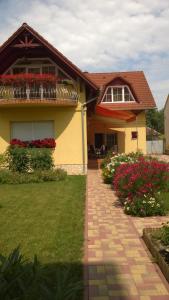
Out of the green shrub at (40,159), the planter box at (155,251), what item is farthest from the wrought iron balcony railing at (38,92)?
the planter box at (155,251)

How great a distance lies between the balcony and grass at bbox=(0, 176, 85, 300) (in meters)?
5.46

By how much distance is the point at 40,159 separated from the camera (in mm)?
18406

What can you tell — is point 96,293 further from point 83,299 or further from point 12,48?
point 12,48

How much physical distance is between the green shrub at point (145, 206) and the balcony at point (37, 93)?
1014cm

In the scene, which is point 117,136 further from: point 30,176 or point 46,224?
point 46,224

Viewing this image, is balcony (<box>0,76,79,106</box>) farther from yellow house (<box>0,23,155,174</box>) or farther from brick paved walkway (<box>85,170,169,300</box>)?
brick paved walkway (<box>85,170,169,300</box>)

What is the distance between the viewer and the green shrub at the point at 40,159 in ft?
60.1

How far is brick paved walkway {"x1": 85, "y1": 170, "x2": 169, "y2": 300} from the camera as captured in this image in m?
5.14

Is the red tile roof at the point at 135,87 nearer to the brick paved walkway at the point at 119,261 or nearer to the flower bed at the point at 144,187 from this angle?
the flower bed at the point at 144,187

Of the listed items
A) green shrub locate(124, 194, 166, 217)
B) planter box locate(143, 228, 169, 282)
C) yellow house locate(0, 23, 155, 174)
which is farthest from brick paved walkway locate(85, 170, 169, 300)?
yellow house locate(0, 23, 155, 174)

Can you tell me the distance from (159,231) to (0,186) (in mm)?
10062

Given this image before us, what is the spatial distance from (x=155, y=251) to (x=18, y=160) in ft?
41.8

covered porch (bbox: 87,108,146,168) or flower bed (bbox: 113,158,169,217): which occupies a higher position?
covered porch (bbox: 87,108,146,168)

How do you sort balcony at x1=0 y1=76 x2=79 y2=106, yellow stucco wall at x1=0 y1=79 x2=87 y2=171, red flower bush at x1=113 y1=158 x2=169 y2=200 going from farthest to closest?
yellow stucco wall at x1=0 y1=79 x2=87 y2=171
balcony at x1=0 y1=76 x2=79 y2=106
red flower bush at x1=113 y1=158 x2=169 y2=200
